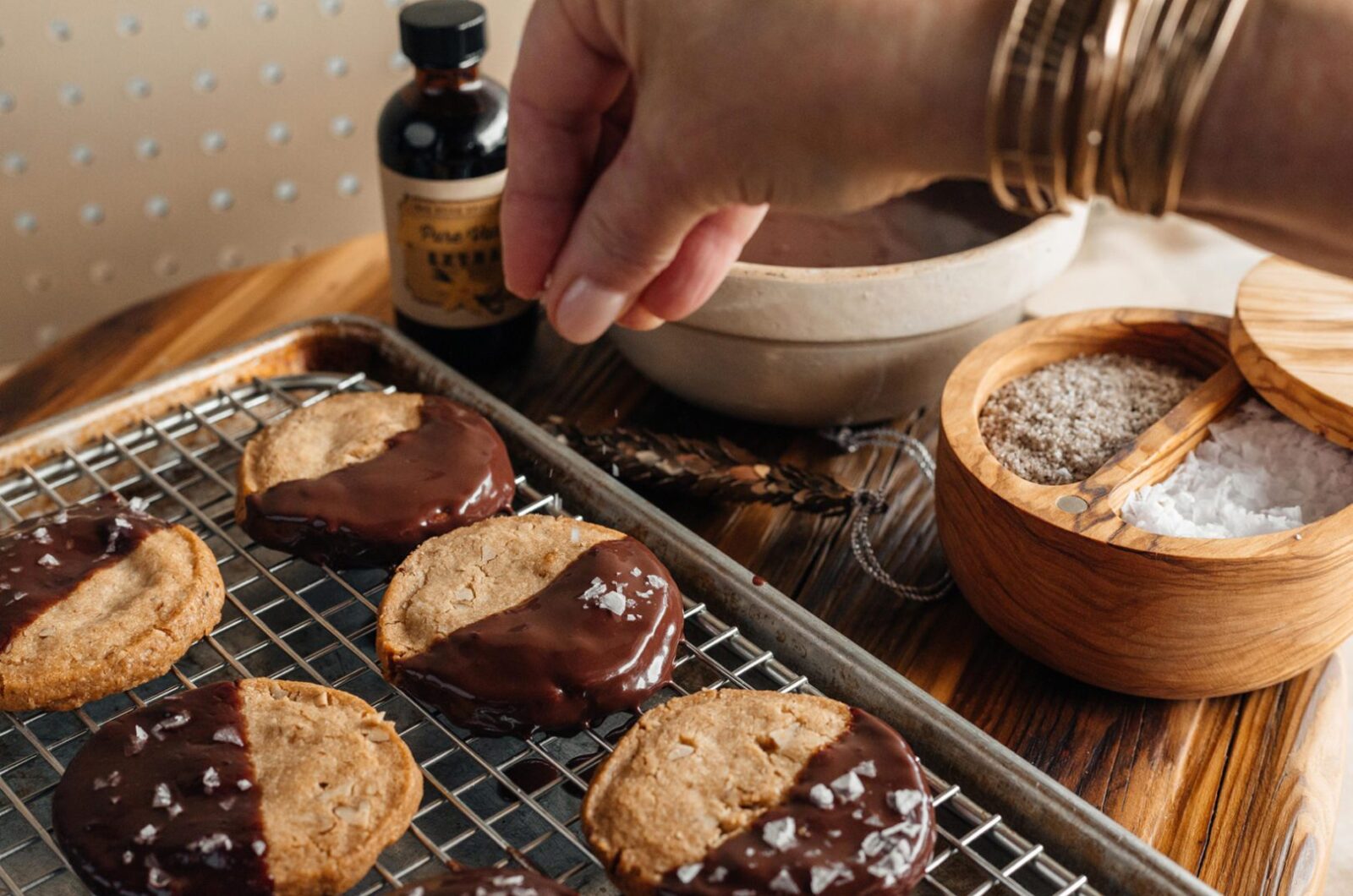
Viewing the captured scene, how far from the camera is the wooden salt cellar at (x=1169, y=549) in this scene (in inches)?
41.9

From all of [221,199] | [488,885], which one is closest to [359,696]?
[488,885]

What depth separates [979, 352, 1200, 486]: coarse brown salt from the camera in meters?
1.22

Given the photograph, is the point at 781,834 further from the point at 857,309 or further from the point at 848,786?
the point at 857,309

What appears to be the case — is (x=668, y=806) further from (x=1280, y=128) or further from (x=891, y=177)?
(x=1280, y=128)

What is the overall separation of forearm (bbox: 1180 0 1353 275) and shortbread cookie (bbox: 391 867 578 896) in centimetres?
63

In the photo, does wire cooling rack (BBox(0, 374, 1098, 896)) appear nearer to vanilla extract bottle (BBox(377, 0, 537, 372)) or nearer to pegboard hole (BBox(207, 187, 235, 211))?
vanilla extract bottle (BBox(377, 0, 537, 372))

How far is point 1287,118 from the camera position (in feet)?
2.32

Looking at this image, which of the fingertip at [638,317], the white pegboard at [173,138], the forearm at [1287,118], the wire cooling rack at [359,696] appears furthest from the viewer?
the white pegboard at [173,138]

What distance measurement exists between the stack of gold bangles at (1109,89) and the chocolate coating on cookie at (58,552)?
2.95 feet

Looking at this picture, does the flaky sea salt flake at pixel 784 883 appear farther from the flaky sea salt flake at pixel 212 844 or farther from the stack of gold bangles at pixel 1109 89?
the stack of gold bangles at pixel 1109 89

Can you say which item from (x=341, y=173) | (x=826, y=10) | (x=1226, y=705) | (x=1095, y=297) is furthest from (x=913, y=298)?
(x=341, y=173)

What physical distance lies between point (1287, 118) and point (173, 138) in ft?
5.63

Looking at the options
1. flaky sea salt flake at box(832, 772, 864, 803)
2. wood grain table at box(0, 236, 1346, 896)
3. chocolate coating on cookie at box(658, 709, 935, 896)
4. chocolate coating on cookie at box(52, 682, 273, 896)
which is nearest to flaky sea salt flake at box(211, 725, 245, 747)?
chocolate coating on cookie at box(52, 682, 273, 896)

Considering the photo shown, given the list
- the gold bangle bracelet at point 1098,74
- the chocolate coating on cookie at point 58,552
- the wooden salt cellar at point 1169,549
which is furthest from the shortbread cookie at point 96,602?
the gold bangle bracelet at point 1098,74
